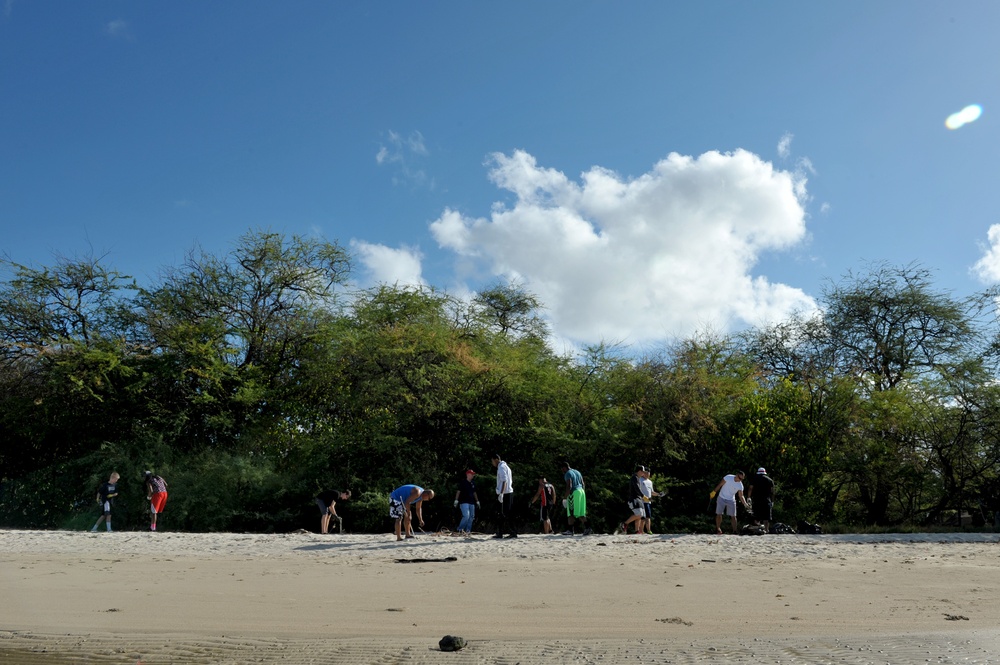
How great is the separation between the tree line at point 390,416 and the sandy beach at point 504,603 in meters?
6.16

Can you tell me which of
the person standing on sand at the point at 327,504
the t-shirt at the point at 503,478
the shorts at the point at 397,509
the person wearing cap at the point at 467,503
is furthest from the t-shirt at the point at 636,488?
the person standing on sand at the point at 327,504

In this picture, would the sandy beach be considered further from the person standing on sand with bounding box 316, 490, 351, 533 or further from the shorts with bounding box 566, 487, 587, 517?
the person standing on sand with bounding box 316, 490, 351, 533

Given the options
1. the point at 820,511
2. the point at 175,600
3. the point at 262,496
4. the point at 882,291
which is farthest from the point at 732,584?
the point at 882,291

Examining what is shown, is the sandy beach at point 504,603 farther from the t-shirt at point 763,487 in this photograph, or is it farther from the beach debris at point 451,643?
the t-shirt at point 763,487

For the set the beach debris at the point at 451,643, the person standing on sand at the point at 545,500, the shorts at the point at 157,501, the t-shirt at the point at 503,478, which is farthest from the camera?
the shorts at the point at 157,501

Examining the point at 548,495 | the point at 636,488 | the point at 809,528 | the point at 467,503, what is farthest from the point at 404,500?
the point at 809,528

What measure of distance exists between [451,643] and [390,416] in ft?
48.0

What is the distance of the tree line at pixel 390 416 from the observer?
1938cm

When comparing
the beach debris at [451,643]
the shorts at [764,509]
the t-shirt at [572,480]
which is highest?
the t-shirt at [572,480]

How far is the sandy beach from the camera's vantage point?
6281mm

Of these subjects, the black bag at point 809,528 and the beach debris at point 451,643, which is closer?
the beach debris at point 451,643

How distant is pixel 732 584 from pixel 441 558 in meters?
4.40

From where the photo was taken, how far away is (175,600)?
8.32 meters

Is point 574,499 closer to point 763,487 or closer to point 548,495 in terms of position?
point 548,495
